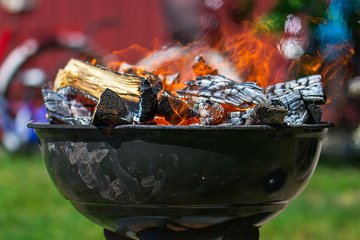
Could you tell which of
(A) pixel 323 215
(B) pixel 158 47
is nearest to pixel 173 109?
(B) pixel 158 47

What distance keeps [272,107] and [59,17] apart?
283 inches

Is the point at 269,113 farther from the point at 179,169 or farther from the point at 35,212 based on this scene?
the point at 35,212

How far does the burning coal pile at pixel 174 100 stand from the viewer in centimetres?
215

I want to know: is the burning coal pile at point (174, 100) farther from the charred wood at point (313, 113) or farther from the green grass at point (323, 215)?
Answer: the green grass at point (323, 215)

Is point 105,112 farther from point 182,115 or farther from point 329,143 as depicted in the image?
point 329,143

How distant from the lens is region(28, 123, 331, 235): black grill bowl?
2125 millimetres

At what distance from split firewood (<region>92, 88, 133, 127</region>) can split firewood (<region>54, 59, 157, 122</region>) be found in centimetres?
10

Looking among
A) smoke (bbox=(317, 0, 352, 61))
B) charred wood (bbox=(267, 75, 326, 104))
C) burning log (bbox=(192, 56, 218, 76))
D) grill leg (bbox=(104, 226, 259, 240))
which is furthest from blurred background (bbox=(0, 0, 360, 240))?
grill leg (bbox=(104, 226, 259, 240))

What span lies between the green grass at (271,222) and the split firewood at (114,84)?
1.34m

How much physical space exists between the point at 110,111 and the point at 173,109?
238 mm

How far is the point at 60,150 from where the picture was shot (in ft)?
7.48

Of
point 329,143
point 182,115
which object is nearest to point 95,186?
point 182,115

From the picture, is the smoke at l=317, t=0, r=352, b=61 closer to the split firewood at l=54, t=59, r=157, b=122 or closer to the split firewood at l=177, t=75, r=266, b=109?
the split firewood at l=177, t=75, r=266, b=109

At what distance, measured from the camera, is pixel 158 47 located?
2.96m
